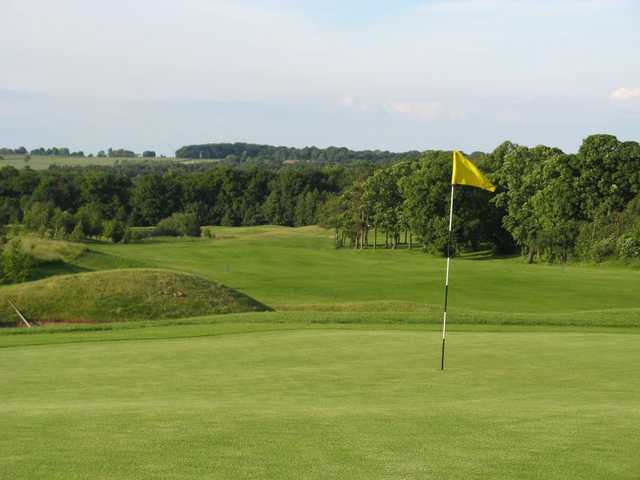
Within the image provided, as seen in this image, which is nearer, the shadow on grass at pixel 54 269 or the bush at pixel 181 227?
the shadow on grass at pixel 54 269

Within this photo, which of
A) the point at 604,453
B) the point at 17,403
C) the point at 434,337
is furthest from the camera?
the point at 434,337

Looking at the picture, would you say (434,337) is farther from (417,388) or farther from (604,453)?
(604,453)

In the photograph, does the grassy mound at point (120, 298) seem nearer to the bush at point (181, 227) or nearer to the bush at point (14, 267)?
the bush at point (14, 267)

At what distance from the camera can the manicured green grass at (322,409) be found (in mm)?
8883

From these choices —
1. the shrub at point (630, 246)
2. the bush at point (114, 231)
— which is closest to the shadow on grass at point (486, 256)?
the shrub at point (630, 246)

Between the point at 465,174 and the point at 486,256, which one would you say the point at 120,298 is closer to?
the point at 465,174

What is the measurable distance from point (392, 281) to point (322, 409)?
51.8 meters

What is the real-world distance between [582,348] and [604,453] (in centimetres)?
1181

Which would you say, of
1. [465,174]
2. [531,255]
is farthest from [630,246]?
[465,174]

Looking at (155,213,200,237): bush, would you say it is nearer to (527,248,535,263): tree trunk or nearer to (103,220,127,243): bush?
(103,220,127,243): bush

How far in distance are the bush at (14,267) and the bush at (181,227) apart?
6573 centimetres

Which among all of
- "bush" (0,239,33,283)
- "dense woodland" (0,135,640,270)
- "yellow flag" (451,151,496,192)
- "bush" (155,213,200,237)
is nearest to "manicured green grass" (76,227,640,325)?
"dense woodland" (0,135,640,270)

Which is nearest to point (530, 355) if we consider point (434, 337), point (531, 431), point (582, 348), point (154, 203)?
point (582, 348)

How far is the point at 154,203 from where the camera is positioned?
144m
